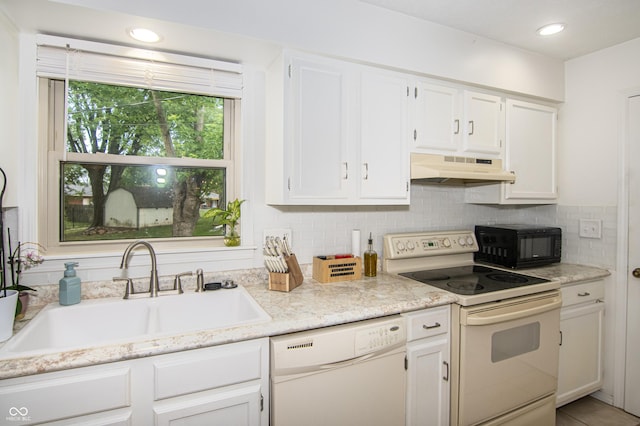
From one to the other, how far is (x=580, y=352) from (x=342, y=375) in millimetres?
1904

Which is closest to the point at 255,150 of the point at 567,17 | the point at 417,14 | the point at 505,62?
the point at 417,14

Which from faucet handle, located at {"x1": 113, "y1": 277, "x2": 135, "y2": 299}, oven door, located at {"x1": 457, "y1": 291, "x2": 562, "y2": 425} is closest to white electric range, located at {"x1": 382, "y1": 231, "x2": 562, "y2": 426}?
oven door, located at {"x1": 457, "y1": 291, "x2": 562, "y2": 425}

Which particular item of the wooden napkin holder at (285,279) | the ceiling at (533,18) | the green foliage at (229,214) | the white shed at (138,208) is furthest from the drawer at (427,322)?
the ceiling at (533,18)

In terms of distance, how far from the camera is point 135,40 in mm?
1667

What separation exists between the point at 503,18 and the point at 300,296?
77.7 inches

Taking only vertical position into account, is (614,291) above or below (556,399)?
above

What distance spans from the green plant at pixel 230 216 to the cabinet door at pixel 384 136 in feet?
2.35

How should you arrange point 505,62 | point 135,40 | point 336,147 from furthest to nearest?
point 505,62
point 336,147
point 135,40

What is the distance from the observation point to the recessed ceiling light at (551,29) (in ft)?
6.88

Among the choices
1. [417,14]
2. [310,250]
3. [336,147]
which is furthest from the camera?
[310,250]

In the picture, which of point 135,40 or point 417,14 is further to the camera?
point 417,14

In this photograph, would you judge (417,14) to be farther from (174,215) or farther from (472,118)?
(174,215)

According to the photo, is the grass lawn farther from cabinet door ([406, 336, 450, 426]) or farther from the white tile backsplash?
cabinet door ([406, 336, 450, 426])

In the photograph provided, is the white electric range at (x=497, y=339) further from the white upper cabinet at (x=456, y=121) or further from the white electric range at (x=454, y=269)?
the white upper cabinet at (x=456, y=121)
